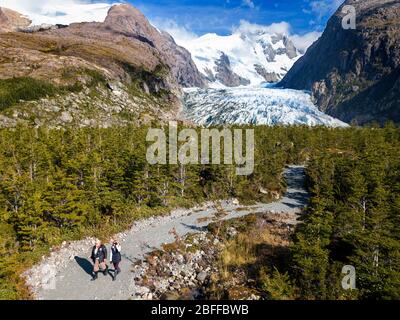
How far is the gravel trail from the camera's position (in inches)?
862

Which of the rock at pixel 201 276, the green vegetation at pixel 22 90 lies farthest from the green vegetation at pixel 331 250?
the green vegetation at pixel 22 90

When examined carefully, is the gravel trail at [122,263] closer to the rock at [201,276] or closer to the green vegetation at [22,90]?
the rock at [201,276]

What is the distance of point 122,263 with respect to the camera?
87.3 ft

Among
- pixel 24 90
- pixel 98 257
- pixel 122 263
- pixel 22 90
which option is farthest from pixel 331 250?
pixel 22 90

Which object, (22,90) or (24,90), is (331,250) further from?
(22,90)

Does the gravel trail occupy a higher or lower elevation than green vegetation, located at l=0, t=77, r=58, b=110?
lower

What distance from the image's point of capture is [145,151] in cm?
4459

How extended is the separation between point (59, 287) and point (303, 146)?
6793 cm

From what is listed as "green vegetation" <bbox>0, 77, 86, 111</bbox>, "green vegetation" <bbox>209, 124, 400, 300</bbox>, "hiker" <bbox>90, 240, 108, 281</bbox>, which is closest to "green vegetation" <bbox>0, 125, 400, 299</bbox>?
"green vegetation" <bbox>209, 124, 400, 300</bbox>

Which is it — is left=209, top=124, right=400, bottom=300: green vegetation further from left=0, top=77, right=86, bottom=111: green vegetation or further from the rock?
left=0, top=77, right=86, bottom=111: green vegetation

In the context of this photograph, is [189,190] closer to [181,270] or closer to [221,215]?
[221,215]

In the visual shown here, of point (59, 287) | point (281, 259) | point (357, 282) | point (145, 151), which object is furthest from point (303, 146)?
point (59, 287)

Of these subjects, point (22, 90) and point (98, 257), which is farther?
point (22, 90)
